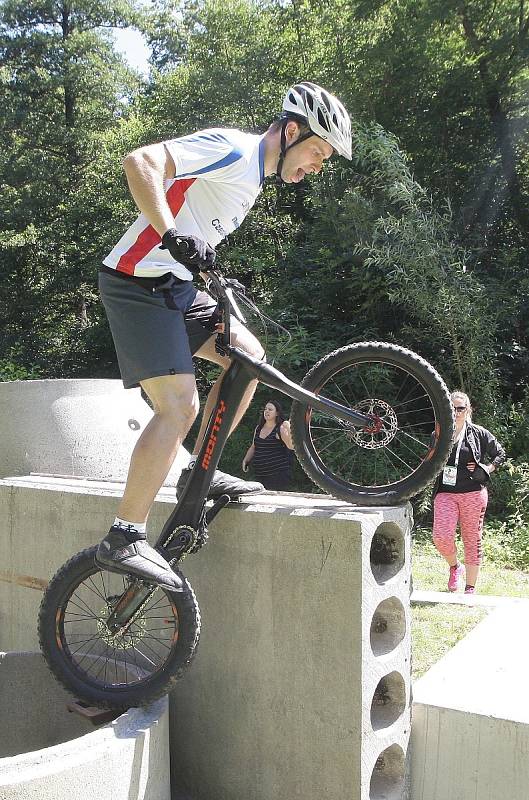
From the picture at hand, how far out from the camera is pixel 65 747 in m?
2.65

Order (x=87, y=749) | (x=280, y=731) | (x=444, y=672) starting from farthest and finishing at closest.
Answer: (x=444, y=672), (x=280, y=731), (x=87, y=749)

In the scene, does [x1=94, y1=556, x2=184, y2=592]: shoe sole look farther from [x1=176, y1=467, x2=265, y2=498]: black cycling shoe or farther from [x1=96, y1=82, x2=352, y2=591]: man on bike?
[x1=176, y1=467, x2=265, y2=498]: black cycling shoe

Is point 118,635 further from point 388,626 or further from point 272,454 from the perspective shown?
point 272,454

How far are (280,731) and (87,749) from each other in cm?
86

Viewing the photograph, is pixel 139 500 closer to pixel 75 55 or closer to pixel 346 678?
pixel 346 678

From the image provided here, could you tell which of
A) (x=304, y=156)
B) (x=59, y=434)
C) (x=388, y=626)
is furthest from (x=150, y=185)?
(x=59, y=434)

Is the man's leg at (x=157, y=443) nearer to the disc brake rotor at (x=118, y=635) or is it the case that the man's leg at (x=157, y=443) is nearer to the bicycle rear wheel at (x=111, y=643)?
the bicycle rear wheel at (x=111, y=643)

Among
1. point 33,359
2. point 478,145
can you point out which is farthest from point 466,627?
point 33,359

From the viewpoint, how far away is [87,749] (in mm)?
2656

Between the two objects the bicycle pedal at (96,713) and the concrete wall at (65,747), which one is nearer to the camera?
the concrete wall at (65,747)

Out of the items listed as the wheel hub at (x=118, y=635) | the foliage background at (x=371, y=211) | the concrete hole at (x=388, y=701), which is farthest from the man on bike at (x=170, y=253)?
the foliage background at (x=371, y=211)

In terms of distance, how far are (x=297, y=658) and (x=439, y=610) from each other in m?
2.66

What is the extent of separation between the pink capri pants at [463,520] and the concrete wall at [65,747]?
3680 mm

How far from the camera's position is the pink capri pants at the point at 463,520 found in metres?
6.32
